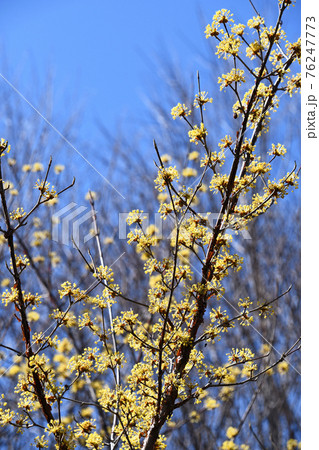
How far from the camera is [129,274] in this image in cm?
668

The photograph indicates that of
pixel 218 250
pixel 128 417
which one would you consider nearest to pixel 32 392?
pixel 128 417

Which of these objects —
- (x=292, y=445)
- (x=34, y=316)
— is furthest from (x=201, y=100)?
(x=292, y=445)

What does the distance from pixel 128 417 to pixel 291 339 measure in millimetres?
4877

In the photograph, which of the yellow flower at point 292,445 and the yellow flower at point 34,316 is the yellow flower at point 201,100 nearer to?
the yellow flower at point 34,316

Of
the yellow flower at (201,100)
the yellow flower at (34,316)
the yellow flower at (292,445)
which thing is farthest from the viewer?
the yellow flower at (292,445)

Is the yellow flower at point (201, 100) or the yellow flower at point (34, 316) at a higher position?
the yellow flower at point (34, 316)

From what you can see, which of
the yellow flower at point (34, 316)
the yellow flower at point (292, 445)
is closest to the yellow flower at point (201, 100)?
the yellow flower at point (34, 316)

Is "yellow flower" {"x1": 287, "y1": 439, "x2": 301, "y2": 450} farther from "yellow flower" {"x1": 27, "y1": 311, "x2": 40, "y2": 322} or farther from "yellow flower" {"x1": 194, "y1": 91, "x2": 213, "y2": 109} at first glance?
Answer: "yellow flower" {"x1": 194, "y1": 91, "x2": 213, "y2": 109}

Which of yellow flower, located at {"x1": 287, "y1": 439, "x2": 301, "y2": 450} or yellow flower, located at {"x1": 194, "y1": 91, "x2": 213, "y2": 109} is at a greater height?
yellow flower, located at {"x1": 194, "y1": 91, "x2": 213, "y2": 109}

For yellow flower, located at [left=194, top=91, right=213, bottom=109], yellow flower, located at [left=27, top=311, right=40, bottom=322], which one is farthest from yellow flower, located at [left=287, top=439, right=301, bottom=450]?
yellow flower, located at [left=194, top=91, right=213, bottom=109]

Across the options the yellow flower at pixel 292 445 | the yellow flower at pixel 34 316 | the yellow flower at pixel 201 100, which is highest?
the yellow flower at pixel 34 316

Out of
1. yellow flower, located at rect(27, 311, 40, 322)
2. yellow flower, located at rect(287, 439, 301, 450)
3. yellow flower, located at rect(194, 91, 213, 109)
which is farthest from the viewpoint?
yellow flower, located at rect(287, 439, 301, 450)
